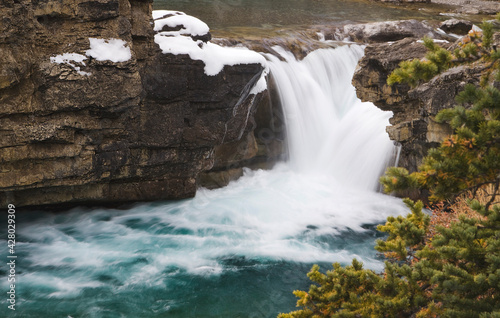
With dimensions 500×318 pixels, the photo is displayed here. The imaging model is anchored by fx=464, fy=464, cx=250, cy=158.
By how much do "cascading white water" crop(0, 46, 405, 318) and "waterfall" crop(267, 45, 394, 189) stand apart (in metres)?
0.04

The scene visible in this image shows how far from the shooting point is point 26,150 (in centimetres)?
998

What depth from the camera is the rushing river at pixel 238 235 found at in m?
9.24

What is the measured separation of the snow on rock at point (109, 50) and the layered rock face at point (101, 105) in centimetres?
2

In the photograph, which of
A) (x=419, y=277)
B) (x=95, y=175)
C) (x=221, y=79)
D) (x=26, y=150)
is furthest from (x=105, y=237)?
(x=419, y=277)

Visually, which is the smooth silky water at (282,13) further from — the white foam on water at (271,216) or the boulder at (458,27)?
the white foam on water at (271,216)

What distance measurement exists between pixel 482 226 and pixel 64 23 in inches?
342

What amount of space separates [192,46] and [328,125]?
7.81 metres

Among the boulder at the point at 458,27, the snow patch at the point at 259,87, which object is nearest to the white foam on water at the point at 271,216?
the snow patch at the point at 259,87

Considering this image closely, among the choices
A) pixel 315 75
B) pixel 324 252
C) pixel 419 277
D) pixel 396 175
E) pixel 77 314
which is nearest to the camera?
pixel 396 175

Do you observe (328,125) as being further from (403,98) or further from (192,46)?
(192,46)

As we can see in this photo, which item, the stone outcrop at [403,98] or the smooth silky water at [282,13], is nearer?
the stone outcrop at [403,98]

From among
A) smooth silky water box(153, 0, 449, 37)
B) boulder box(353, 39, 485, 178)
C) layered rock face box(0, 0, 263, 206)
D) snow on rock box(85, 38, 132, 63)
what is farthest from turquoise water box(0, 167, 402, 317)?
smooth silky water box(153, 0, 449, 37)

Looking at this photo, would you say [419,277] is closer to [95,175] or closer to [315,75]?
[95,175]

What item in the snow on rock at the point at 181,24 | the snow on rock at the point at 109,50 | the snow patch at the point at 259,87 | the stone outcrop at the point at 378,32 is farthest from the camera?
the stone outcrop at the point at 378,32
